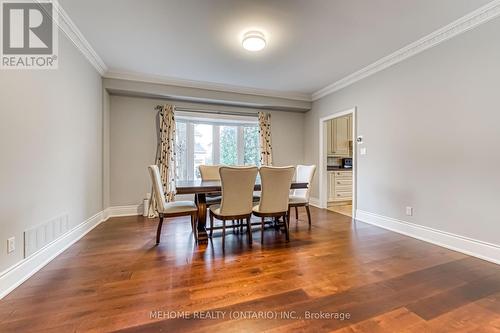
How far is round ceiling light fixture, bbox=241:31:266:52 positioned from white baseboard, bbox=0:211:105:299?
3078 millimetres

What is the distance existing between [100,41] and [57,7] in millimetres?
645

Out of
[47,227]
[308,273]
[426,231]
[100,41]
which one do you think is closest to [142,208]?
[47,227]

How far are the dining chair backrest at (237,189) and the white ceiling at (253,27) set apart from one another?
1649mm

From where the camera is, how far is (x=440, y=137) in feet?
9.12

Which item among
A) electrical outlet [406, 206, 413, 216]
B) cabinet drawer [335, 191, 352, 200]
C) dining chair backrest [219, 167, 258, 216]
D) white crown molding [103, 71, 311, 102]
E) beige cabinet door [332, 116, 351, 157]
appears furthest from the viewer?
beige cabinet door [332, 116, 351, 157]

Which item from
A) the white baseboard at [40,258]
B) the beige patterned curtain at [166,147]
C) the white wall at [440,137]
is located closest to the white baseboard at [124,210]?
the white baseboard at [40,258]

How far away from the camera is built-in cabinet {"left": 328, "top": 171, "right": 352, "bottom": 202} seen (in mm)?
5301

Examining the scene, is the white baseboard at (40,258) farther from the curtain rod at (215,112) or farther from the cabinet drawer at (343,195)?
the cabinet drawer at (343,195)

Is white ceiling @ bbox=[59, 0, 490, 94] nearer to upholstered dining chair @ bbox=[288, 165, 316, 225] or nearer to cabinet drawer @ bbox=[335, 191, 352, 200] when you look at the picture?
upholstered dining chair @ bbox=[288, 165, 316, 225]

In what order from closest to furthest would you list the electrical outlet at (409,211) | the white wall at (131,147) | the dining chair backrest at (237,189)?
1. the dining chair backrest at (237,189)
2. the electrical outlet at (409,211)
3. the white wall at (131,147)

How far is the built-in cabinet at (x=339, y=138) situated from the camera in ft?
18.0

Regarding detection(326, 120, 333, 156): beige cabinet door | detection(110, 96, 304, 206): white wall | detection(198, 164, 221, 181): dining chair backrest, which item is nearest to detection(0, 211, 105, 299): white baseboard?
detection(110, 96, 304, 206): white wall

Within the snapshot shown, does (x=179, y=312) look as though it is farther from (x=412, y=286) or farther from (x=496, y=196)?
(x=496, y=196)

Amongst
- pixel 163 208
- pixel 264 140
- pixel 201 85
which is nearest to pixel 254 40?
pixel 201 85
